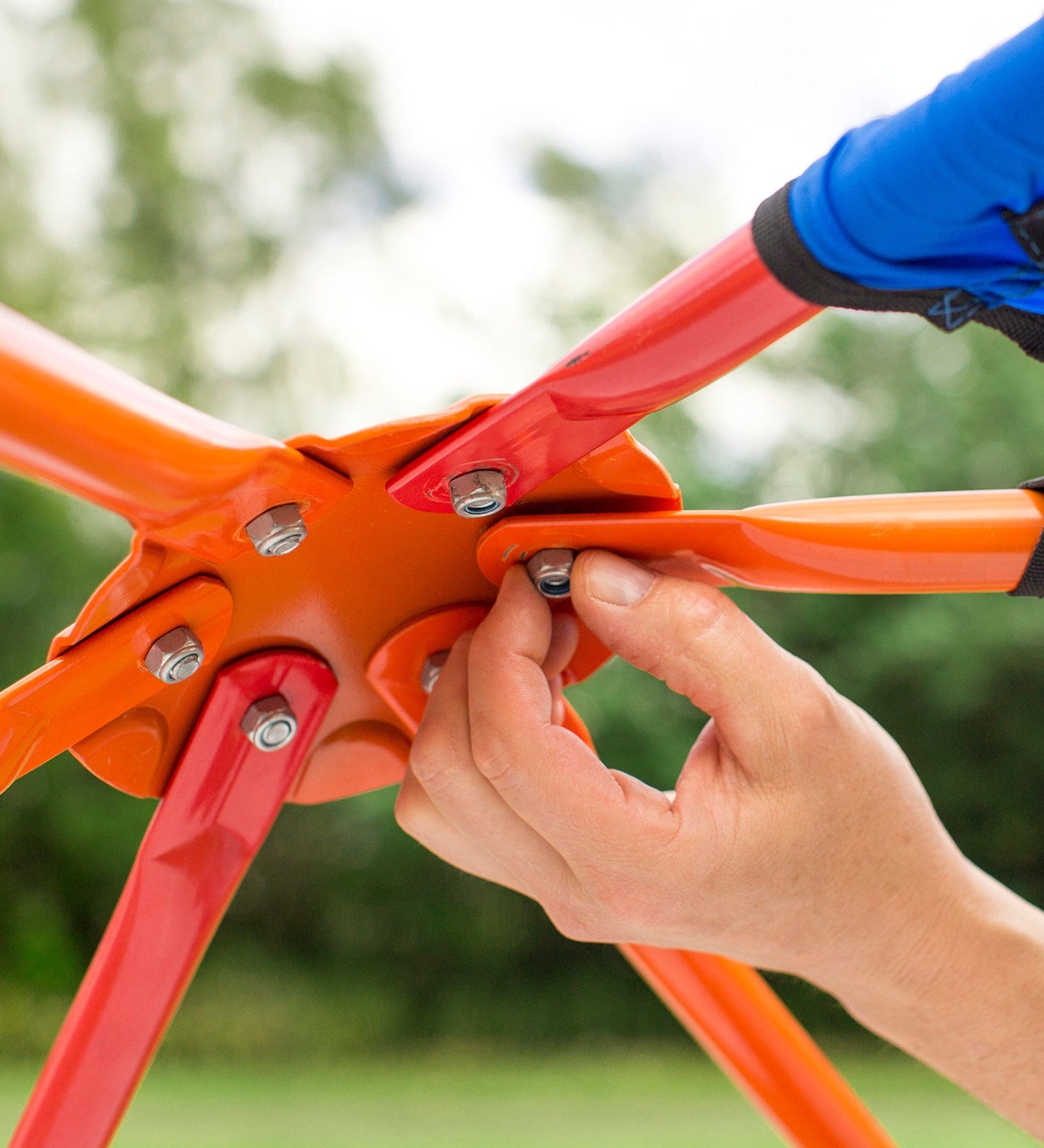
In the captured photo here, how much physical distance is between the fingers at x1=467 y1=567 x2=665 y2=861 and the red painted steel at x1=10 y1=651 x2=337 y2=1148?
0.26 ft

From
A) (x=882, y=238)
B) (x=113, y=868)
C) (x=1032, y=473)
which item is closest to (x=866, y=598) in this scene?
(x=1032, y=473)

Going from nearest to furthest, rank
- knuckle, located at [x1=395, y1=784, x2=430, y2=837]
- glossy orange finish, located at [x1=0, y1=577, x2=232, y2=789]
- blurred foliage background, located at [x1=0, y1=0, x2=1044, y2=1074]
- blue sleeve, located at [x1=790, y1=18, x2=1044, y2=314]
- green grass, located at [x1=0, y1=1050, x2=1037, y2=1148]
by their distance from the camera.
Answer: blue sleeve, located at [x1=790, y1=18, x2=1044, y2=314] < glossy orange finish, located at [x1=0, y1=577, x2=232, y2=789] < knuckle, located at [x1=395, y1=784, x2=430, y2=837] < green grass, located at [x1=0, y1=1050, x2=1037, y2=1148] < blurred foliage background, located at [x1=0, y1=0, x2=1044, y2=1074]

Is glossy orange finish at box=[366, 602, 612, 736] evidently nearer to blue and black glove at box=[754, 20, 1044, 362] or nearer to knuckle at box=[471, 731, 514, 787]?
knuckle at box=[471, 731, 514, 787]

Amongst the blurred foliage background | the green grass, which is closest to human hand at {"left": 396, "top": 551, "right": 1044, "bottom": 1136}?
the green grass

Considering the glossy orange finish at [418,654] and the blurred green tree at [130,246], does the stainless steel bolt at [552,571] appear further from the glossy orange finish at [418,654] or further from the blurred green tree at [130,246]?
the blurred green tree at [130,246]

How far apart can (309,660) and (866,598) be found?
2.63 m

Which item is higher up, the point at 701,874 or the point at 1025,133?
the point at 1025,133

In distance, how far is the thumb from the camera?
35 cm

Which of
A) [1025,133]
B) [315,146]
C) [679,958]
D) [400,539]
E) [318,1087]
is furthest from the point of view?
[315,146]

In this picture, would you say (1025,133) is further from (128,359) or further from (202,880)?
(128,359)

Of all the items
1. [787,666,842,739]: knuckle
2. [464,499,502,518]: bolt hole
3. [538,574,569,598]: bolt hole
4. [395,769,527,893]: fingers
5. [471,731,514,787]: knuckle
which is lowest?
[787,666,842,739]: knuckle

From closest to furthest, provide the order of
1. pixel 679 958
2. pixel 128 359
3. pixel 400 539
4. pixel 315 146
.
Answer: pixel 400 539
pixel 679 958
pixel 128 359
pixel 315 146

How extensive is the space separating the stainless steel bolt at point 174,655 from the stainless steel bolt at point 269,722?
5 cm

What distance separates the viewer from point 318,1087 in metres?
2.46
